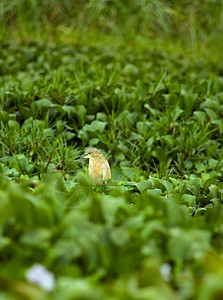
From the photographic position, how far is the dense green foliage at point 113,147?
120 centimetres

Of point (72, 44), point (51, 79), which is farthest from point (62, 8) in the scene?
point (51, 79)

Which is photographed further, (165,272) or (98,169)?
(98,169)

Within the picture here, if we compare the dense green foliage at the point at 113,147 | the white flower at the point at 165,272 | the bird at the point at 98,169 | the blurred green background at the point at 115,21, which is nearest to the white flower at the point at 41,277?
the dense green foliage at the point at 113,147

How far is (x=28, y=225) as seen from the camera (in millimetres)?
1271

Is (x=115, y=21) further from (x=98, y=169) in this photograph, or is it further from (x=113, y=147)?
(x=98, y=169)

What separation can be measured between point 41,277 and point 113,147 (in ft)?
8.53

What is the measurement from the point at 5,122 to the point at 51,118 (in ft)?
1.19

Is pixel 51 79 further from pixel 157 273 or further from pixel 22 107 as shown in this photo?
pixel 157 273

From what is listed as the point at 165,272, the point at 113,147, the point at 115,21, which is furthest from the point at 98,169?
the point at 115,21

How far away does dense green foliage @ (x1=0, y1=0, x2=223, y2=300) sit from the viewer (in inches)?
47.4

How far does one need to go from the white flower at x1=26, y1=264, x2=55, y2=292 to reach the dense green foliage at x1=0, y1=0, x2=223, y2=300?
0.08ft

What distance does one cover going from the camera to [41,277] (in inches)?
45.1

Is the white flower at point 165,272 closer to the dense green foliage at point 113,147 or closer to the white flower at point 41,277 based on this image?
the dense green foliage at point 113,147

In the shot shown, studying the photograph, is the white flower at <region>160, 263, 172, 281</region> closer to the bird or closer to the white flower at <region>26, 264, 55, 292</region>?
the white flower at <region>26, 264, 55, 292</region>
